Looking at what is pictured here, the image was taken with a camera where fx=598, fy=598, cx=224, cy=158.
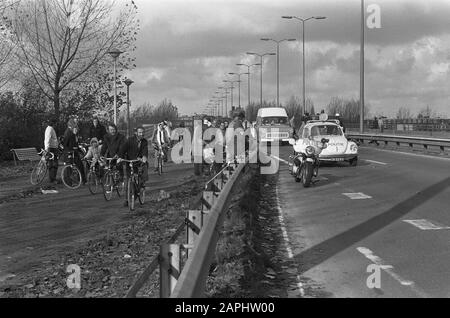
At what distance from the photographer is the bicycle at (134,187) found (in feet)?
39.7

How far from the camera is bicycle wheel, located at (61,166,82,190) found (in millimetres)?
15797

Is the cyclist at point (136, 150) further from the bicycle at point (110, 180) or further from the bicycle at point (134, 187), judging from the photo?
the bicycle at point (110, 180)

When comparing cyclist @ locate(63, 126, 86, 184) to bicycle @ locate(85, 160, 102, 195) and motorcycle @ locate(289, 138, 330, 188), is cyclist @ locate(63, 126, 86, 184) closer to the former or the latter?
bicycle @ locate(85, 160, 102, 195)

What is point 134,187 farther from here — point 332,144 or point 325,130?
point 325,130

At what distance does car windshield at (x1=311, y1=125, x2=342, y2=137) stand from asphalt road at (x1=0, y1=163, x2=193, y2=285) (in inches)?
268

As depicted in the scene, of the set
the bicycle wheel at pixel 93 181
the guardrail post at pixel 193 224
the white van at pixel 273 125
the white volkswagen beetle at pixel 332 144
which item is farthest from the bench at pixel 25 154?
the guardrail post at pixel 193 224

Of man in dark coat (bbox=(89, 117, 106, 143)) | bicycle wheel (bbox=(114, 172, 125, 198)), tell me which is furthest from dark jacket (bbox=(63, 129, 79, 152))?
bicycle wheel (bbox=(114, 172, 125, 198))

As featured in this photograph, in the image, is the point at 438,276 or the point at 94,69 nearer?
the point at 438,276

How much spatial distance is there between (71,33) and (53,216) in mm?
18639

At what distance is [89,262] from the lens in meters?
7.61

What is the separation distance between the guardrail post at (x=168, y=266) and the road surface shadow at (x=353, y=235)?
98.3 inches
